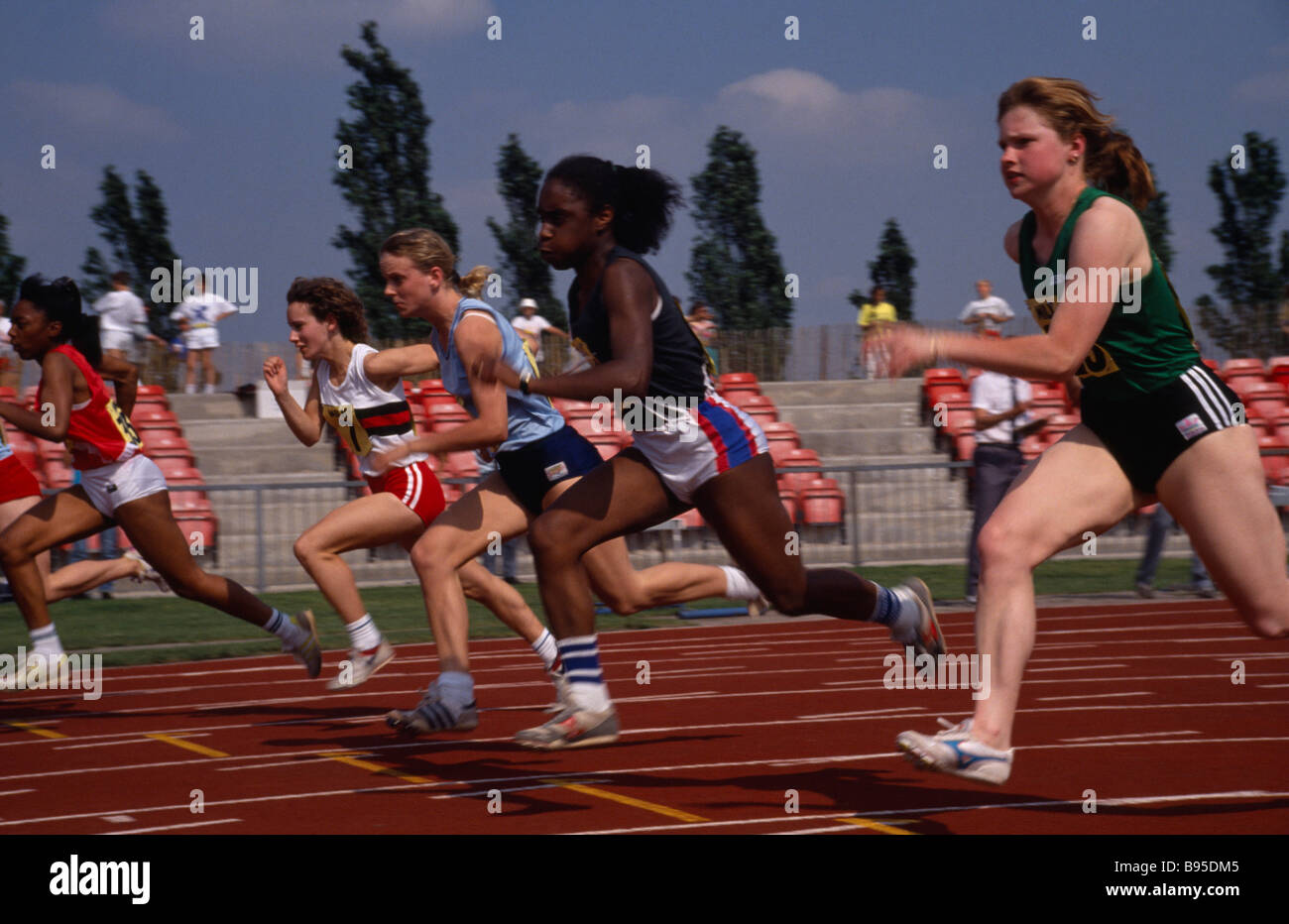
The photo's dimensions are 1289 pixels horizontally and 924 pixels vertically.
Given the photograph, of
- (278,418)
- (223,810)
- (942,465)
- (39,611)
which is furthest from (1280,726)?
(278,418)

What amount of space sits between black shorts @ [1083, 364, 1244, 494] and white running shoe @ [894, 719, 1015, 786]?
96 cm

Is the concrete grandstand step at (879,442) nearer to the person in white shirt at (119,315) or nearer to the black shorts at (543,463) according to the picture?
the person in white shirt at (119,315)

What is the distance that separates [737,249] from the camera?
58.6m

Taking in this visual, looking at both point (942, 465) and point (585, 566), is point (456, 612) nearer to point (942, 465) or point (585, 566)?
point (585, 566)

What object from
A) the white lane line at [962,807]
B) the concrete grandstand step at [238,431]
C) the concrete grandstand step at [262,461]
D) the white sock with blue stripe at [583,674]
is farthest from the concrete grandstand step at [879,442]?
the white lane line at [962,807]

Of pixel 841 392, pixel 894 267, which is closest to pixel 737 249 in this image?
pixel 894 267

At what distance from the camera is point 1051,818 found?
4816 millimetres

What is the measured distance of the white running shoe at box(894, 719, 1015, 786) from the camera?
14.5ft

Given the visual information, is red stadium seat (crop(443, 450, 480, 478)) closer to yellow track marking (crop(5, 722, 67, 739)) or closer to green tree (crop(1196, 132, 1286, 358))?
yellow track marking (crop(5, 722, 67, 739))

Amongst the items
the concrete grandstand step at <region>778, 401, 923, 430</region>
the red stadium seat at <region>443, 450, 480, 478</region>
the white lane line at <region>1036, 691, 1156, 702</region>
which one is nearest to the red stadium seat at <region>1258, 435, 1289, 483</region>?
the concrete grandstand step at <region>778, 401, 923, 430</region>

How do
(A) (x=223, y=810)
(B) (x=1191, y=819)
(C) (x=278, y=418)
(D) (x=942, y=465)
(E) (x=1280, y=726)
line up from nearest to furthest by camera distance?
1. (B) (x=1191, y=819)
2. (A) (x=223, y=810)
3. (E) (x=1280, y=726)
4. (D) (x=942, y=465)
5. (C) (x=278, y=418)

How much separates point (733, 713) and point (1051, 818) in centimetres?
282

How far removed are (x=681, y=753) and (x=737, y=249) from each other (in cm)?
5316

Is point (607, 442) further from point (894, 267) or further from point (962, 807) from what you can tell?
point (894, 267)
